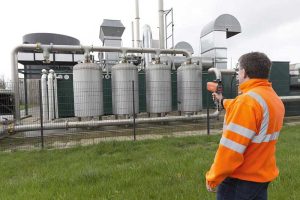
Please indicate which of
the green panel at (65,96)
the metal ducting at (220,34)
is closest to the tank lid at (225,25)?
the metal ducting at (220,34)

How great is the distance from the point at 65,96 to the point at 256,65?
39.2ft

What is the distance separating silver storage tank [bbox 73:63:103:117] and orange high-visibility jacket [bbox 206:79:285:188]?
29.7ft

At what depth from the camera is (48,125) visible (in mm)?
9711

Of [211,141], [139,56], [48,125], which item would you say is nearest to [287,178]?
[211,141]

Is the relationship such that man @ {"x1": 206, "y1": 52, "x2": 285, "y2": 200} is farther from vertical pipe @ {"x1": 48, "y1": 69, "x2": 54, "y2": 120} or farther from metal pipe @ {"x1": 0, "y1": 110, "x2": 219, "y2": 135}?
vertical pipe @ {"x1": 48, "y1": 69, "x2": 54, "y2": 120}

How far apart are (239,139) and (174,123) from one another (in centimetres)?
1018

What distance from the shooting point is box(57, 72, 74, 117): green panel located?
42.3 feet

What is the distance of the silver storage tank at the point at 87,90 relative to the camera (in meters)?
10.8

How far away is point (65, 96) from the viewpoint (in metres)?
13.1

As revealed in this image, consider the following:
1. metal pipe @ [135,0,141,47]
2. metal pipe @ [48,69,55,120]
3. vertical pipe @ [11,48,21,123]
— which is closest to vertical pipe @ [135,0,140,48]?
metal pipe @ [135,0,141,47]

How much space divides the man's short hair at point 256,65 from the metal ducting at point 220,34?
13529 mm

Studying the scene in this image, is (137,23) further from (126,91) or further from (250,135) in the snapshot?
(250,135)

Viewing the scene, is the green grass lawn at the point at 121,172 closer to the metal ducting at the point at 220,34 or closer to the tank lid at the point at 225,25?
the metal ducting at the point at 220,34

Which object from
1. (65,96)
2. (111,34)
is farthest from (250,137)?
(111,34)
